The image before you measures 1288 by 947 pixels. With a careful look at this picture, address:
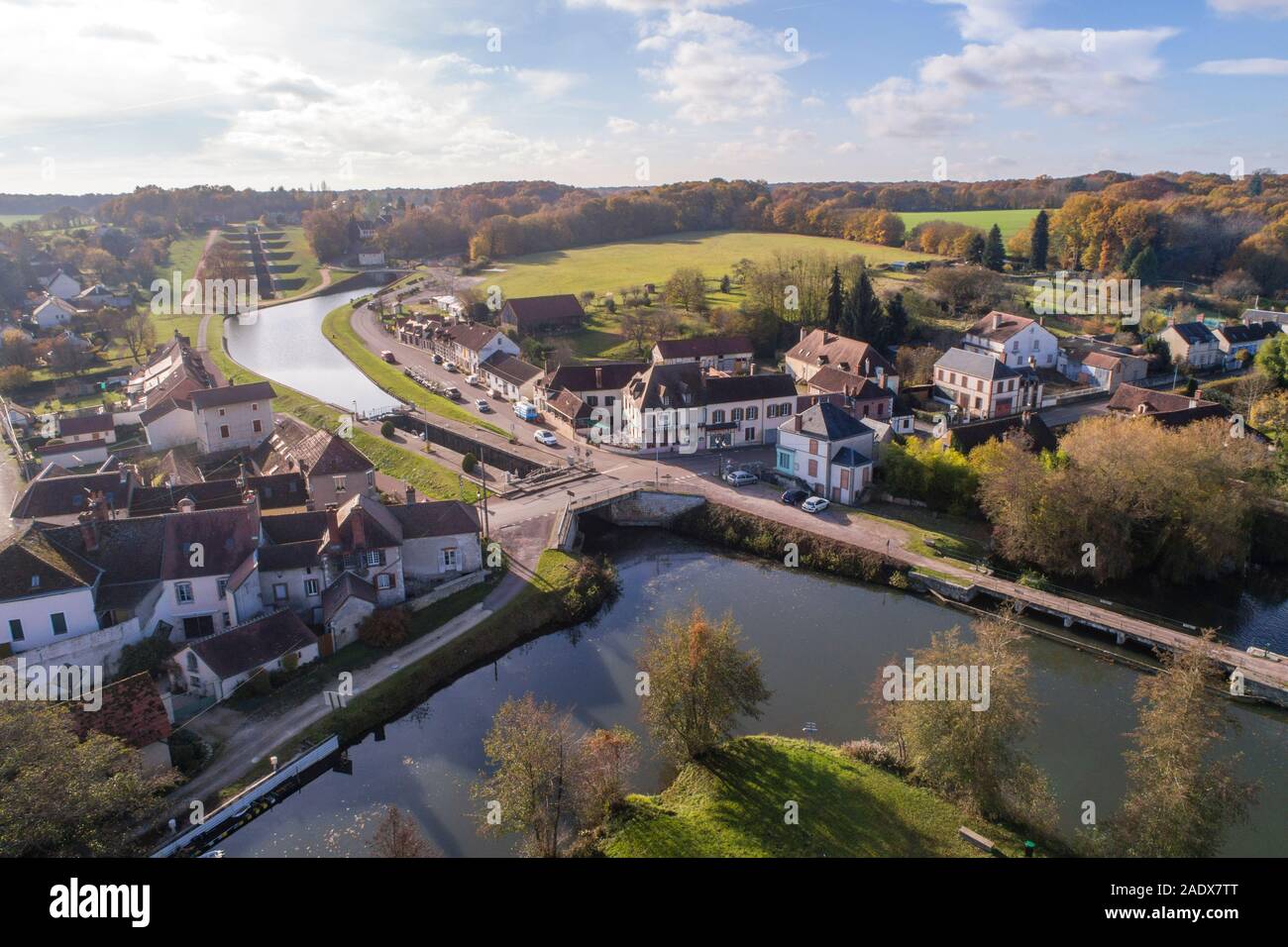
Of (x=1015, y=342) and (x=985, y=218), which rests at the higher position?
(x=985, y=218)

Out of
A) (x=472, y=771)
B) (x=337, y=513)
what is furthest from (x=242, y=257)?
(x=472, y=771)

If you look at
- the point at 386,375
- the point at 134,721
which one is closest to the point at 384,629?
the point at 134,721

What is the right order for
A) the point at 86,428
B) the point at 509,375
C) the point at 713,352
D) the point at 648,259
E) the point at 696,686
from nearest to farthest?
the point at 696,686 → the point at 86,428 → the point at 509,375 → the point at 713,352 → the point at 648,259

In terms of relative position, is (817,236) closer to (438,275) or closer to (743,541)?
(438,275)

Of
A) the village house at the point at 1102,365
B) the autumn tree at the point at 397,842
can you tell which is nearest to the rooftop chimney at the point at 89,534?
the autumn tree at the point at 397,842

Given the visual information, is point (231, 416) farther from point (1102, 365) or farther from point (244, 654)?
point (1102, 365)
